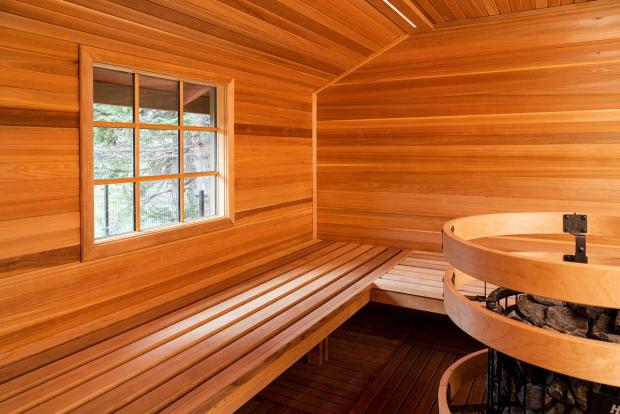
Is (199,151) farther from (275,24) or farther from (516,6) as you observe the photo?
(516,6)

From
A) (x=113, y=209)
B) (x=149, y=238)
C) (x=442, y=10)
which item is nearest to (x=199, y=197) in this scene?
(x=149, y=238)

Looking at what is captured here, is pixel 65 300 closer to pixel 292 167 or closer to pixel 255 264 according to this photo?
pixel 255 264

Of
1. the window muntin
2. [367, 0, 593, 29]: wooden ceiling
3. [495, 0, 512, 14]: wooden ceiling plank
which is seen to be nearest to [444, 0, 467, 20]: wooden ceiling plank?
[367, 0, 593, 29]: wooden ceiling

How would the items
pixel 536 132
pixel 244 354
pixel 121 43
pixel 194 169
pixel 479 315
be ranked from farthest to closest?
1. pixel 536 132
2. pixel 194 169
3. pixel 121 43
4. pixel 244 354
5. pixel 479 315

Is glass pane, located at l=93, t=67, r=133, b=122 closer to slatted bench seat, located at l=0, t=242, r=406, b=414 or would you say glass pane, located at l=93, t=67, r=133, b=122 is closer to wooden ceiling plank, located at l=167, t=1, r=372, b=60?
wooden ceiling plank, located at l=167, t=1, r=372, b=60

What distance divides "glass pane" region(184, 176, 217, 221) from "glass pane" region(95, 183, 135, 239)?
41 centimetres

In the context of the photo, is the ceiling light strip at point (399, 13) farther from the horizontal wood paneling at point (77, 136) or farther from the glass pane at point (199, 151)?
the glass pane at point (199, 151)

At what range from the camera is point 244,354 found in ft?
6.05

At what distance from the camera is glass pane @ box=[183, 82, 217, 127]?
8.38 ft

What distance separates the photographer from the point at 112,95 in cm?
212

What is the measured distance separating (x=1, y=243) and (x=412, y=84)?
2751 millimetres

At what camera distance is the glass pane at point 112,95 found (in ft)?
6.74

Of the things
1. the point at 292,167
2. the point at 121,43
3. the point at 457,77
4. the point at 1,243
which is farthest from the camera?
the point at 292,167

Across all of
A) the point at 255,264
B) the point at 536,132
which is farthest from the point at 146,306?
the point at 536,132
